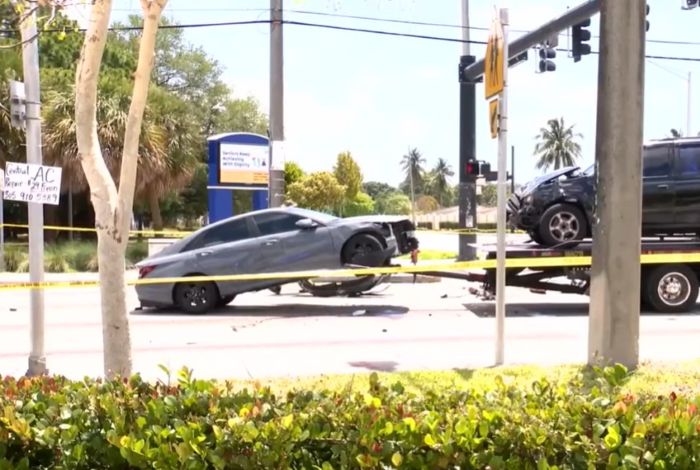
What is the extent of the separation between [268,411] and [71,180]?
78.3 ft

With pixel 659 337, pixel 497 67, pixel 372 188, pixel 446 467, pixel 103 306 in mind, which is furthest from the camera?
pixel 372 188

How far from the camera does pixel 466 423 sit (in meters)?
2.87

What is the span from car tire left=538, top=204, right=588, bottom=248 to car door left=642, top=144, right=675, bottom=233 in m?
1.02

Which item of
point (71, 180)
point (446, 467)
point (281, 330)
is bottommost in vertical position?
point (281, 330)

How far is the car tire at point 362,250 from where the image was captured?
12672 millimetres

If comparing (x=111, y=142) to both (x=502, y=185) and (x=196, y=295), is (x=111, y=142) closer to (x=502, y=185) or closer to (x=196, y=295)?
(x=196, y=295)

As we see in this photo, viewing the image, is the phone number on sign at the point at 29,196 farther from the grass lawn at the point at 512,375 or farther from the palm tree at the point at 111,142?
the palm tree at the point at 111,142

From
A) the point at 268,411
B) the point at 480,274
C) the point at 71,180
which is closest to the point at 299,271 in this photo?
the point at 480,274

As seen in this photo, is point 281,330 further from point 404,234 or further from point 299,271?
point 404,234

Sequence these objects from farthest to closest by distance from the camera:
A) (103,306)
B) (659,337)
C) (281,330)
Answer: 1. (281,330)
2. (659,337)
3. (103,306)

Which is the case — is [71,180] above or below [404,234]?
above

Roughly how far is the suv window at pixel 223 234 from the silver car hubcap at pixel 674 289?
6.94 metres

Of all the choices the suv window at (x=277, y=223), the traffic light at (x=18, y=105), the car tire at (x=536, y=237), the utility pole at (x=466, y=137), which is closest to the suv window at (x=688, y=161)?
the car tire at (x=536, y=237)

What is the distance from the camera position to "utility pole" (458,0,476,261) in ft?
64.2
